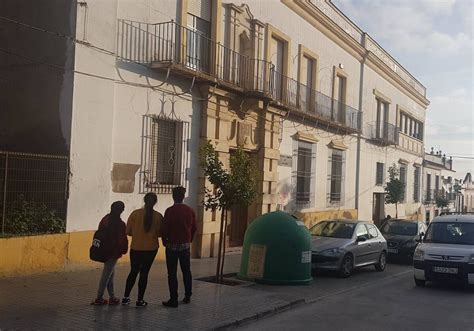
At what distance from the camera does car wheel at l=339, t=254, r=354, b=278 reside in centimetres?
1331

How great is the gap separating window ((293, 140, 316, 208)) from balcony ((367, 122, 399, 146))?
24.5ft

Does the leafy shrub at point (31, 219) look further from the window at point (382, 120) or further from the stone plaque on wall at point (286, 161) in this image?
the window at point (382, 120)

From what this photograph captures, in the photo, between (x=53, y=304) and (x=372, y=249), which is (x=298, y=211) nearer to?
(x=372, y=249)

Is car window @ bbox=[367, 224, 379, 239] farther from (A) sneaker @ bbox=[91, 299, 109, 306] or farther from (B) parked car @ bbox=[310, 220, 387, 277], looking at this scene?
(A) sneaker @ bbox=[91, 299, 109, 306]

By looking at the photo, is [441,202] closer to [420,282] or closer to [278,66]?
[278,66]

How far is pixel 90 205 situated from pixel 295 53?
1165 centimetres

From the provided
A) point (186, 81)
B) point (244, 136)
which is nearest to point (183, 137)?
point (186, 81)

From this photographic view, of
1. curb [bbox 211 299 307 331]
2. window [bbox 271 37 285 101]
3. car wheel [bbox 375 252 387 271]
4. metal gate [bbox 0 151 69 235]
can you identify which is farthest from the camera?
window [bbox 271 37 285 101]

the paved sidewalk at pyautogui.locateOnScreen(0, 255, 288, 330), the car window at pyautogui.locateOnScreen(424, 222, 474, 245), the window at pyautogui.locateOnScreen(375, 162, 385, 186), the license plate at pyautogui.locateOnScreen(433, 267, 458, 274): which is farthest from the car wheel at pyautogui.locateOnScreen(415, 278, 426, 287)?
the window at pyautogui.locateOnScreen(375, 162, 385, 186)

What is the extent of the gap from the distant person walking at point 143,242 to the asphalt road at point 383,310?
169cm

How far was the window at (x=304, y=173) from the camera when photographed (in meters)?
21.0

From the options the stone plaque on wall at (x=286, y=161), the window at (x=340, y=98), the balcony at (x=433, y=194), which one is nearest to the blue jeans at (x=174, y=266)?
the stone plaque on wall at (x=286, y=161)

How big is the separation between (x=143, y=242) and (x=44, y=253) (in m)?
3.35

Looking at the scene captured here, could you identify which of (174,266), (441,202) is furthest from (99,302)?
(441,202)
